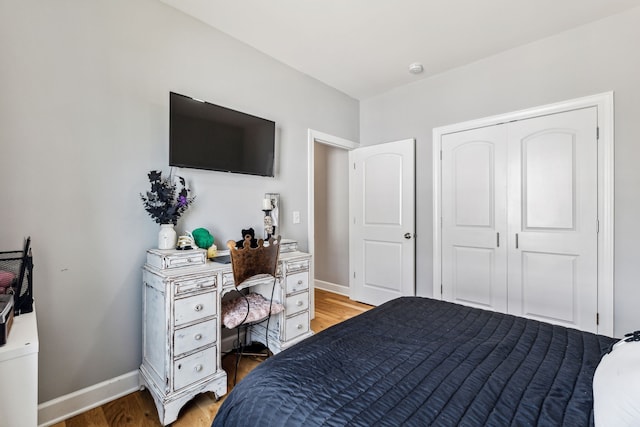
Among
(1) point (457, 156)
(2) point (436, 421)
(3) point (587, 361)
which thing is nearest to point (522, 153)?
(1) point (457, 156)

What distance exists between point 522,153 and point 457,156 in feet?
1.85

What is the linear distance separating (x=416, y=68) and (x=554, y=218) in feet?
6.25

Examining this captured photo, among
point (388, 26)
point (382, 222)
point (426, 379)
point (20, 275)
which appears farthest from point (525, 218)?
point (20, 275)

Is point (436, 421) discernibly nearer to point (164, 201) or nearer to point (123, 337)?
point (164, 201)

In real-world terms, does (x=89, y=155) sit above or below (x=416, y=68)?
below

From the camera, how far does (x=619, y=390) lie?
0.71 m

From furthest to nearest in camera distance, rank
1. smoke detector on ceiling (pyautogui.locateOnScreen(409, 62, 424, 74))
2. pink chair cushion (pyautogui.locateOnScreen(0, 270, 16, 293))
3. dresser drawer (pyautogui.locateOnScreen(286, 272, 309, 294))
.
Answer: smoke detector on ceiling (pyautogui.locateOnScreen(409, 62, 424, 74)) < dresser drawer (pyautogui.locateOnScreen(286, 272, 309, 294)) < pink chair cushion (pyautogui.locateOnScreen(0, 270, 16, 293))

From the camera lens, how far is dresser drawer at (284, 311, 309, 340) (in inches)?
89.6

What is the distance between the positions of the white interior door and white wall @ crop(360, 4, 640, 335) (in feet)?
0.44

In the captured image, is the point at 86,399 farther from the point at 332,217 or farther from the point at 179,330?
the point at 332,217

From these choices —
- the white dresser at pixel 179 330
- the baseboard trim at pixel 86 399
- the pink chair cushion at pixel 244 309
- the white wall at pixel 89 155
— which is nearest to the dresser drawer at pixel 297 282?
the pink chair cushion at pixel 244 309

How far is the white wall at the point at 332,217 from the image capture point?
159 inches

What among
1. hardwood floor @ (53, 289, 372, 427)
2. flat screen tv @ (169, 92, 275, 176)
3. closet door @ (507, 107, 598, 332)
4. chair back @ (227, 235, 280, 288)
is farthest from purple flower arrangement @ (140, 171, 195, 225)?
closet door @ (507, 107, 598, 332)

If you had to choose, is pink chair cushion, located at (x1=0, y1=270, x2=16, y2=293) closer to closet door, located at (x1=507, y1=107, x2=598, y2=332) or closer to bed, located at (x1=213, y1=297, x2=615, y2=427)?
bed, located at (x1=213, y1=297, x2=615, y2=427)
